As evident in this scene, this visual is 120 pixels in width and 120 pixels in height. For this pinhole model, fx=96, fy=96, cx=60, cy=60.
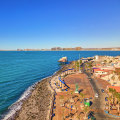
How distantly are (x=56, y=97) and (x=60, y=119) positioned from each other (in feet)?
29.5

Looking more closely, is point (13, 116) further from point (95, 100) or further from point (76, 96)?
point (95, 100)

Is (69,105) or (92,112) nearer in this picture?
(92,112)

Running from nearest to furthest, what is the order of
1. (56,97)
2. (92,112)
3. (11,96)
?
(92,112) → (56,97) → (11,96)

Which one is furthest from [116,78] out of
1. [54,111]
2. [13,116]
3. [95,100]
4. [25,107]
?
[13,116]

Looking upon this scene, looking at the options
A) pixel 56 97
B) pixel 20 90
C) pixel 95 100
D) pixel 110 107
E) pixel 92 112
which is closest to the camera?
pixel 92 112

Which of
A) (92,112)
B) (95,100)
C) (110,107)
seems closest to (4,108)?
(92,112)

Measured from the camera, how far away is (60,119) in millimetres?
17750

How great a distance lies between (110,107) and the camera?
21047mm

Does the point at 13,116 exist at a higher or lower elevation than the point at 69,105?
lower

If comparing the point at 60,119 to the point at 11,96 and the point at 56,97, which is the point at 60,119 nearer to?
the point at 56,97

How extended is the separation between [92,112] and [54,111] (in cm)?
785

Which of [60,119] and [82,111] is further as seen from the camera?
[82,111]

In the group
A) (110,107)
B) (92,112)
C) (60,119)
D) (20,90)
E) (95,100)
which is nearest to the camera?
(60,119)

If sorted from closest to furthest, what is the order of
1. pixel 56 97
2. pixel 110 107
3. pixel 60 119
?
pixel 60 119
pixel 110 107
pixel 56 97
